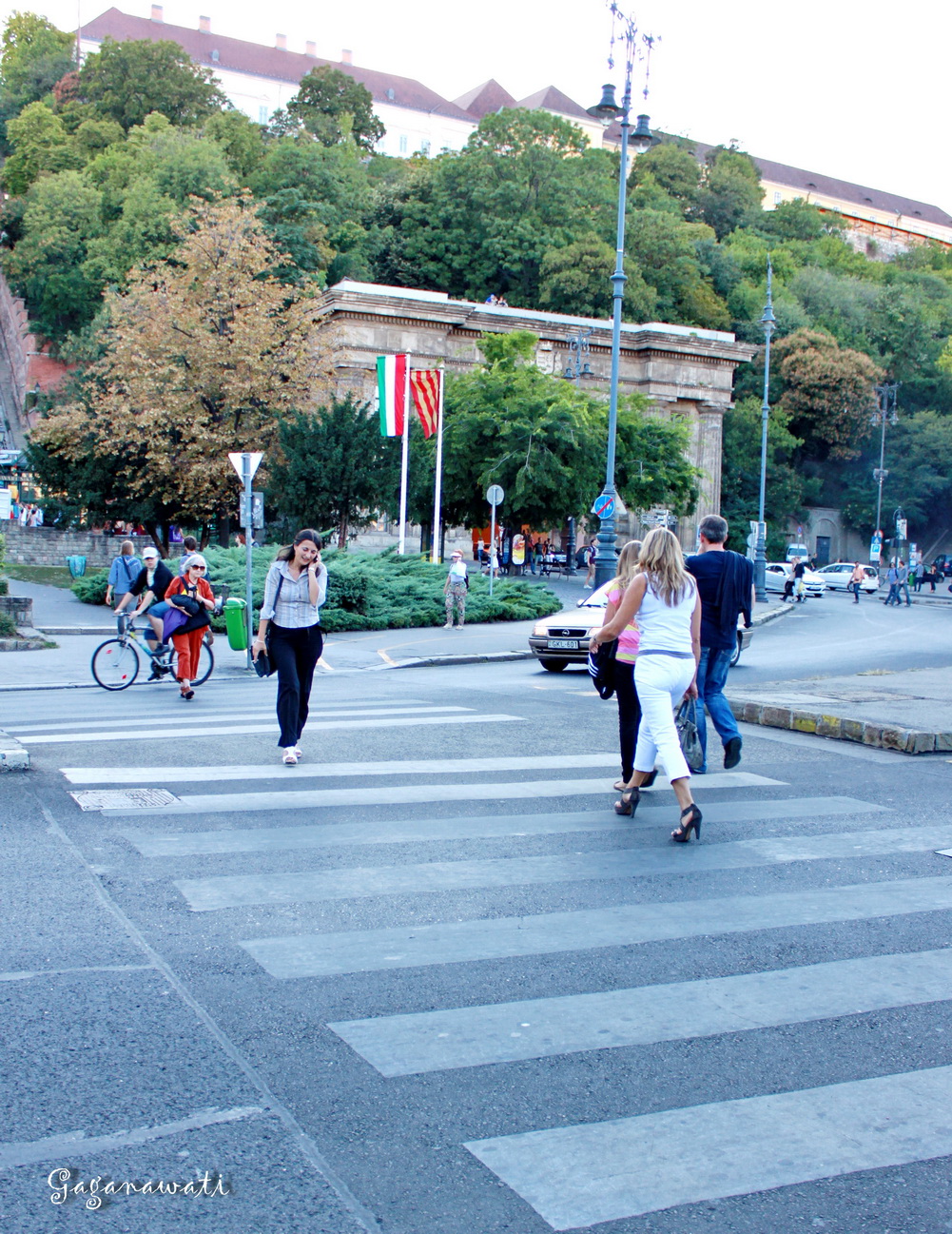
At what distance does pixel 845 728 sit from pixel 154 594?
9264 mm

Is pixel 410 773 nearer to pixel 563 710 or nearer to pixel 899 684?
pixel 563 710

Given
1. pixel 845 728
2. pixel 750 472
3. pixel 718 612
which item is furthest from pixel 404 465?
pixel 750 472

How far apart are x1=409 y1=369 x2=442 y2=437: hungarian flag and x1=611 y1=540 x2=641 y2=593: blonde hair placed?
28363 mm

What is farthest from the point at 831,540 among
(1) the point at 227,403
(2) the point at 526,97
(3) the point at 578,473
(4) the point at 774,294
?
(2) the point at 526,97

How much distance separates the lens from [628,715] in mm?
8406

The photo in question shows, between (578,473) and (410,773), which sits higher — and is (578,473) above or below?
above

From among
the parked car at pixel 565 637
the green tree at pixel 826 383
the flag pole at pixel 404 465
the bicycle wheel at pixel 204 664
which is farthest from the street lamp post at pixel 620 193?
the green tree at pixel 826 383

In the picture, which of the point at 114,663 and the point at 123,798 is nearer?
the point at 123,798

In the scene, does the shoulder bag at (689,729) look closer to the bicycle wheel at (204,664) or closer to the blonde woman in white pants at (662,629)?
the blonde woman in white pants at (662,629)

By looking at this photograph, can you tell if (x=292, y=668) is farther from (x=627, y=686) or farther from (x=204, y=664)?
(x=204, y=664)

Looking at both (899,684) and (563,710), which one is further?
(899,684)

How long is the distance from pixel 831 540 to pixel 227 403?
60.2 metres

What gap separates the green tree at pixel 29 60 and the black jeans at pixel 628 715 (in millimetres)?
106255

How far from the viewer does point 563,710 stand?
536 inches
